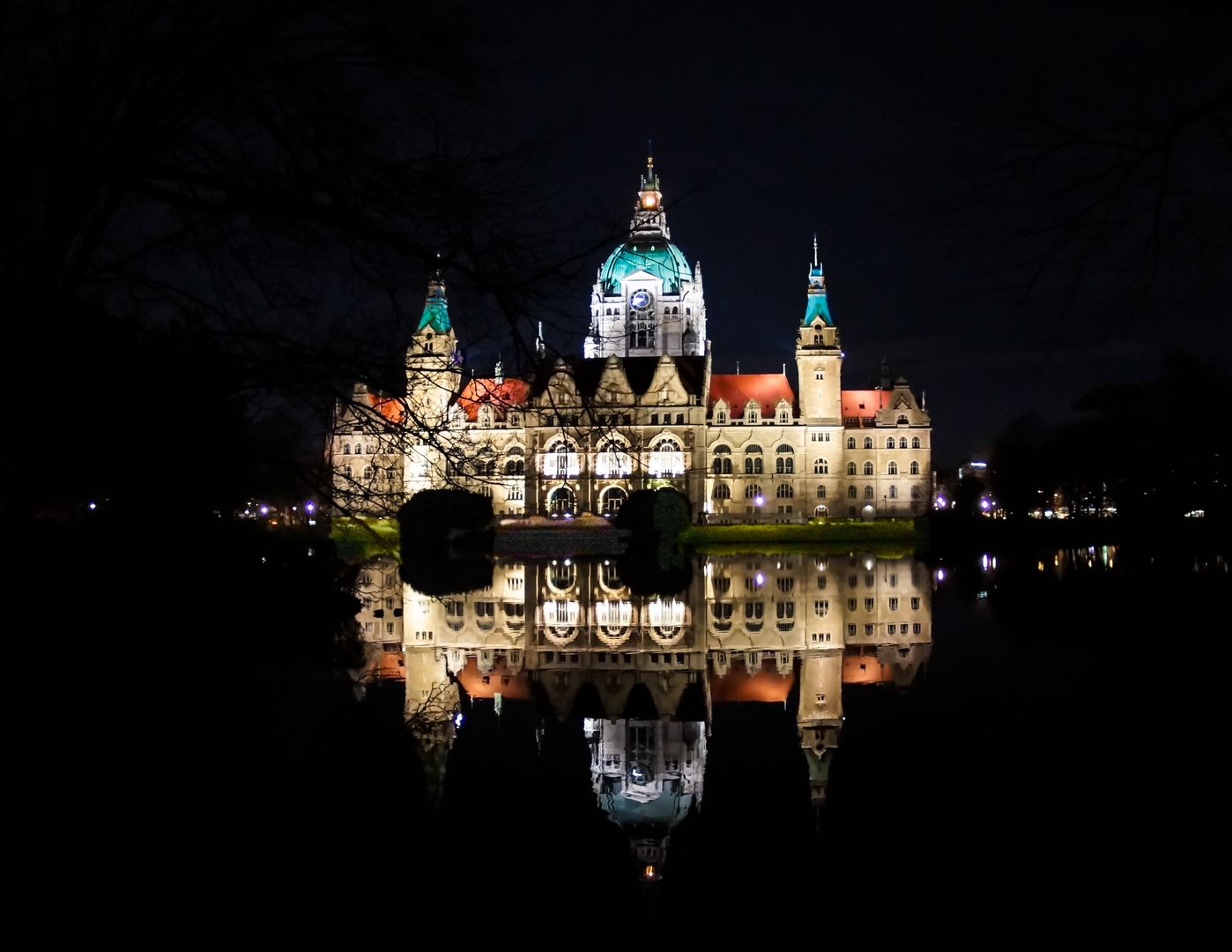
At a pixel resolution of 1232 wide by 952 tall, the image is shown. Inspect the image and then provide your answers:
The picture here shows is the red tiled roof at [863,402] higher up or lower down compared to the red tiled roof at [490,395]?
higher up

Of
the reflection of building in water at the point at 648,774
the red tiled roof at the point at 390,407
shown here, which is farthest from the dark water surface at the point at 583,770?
the red tiled roof at the point at 390,407

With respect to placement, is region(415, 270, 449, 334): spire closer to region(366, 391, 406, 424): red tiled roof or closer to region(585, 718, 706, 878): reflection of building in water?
region(366, 391, 406, 424): red tiled roof

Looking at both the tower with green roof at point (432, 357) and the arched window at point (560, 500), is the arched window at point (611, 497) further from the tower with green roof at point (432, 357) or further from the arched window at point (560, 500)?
the tower with green roof at point (432, 357)

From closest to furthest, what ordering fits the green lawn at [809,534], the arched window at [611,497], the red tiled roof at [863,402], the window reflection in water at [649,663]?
the window reflection in water at [649,663] → the green lawn at [809,534] → the arched window at [611,497] → the red tiled roof at [863,402]

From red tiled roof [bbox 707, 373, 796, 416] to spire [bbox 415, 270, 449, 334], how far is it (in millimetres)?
82434

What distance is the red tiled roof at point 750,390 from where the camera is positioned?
92.1m

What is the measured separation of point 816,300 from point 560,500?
26.7 m

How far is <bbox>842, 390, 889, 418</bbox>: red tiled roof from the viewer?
307 ft

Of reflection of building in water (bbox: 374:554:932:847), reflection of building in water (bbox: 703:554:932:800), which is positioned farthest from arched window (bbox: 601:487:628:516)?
reflection of building in water (bbox: 374:554:932:847)

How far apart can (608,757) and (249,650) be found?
8.41 m

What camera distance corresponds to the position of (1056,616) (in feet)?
77.0

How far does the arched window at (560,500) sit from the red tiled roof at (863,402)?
79.7ft

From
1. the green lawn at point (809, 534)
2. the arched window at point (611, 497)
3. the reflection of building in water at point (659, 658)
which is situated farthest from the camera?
the arched window at point (611, 497)

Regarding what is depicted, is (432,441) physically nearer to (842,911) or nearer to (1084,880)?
(842,911)
